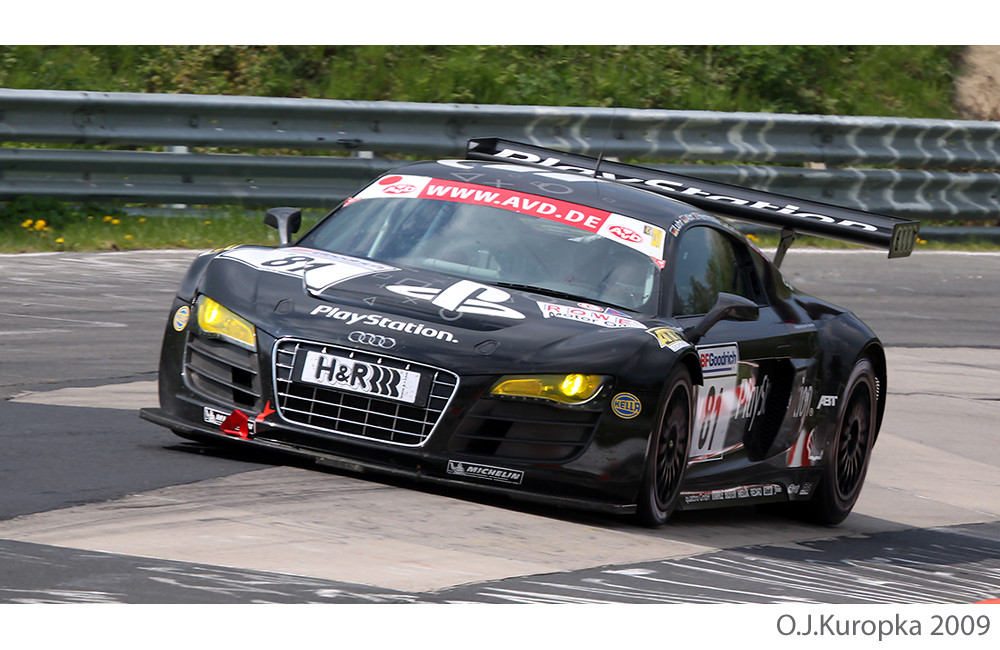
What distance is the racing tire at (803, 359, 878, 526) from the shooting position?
7.71 metres

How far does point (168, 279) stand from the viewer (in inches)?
463

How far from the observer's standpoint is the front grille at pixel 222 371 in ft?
19.8

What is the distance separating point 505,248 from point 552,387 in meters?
1.06

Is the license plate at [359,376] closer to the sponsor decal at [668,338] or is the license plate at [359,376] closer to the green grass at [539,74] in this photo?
the sponsor decal at [668,338]

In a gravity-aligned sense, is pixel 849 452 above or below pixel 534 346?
below

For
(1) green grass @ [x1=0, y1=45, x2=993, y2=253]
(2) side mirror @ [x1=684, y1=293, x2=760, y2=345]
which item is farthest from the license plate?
(1) green grass @ [x1=0, y1=45, x2=993, y2=253]

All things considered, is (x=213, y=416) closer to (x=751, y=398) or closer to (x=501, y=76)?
(x=751, y=398)

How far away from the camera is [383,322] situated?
5.91m

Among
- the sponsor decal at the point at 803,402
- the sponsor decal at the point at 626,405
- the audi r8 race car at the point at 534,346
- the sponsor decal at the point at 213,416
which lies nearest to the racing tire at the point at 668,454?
the audi r8 race car at the point at 534,346

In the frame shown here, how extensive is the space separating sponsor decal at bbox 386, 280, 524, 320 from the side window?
0.85m

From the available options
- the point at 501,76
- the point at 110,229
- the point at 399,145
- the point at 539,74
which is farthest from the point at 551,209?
the point at 539,74

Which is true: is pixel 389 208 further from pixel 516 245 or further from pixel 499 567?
pixel 499 567

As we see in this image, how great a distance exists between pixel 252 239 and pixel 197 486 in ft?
25.3

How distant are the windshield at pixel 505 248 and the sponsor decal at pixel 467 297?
22 cm
